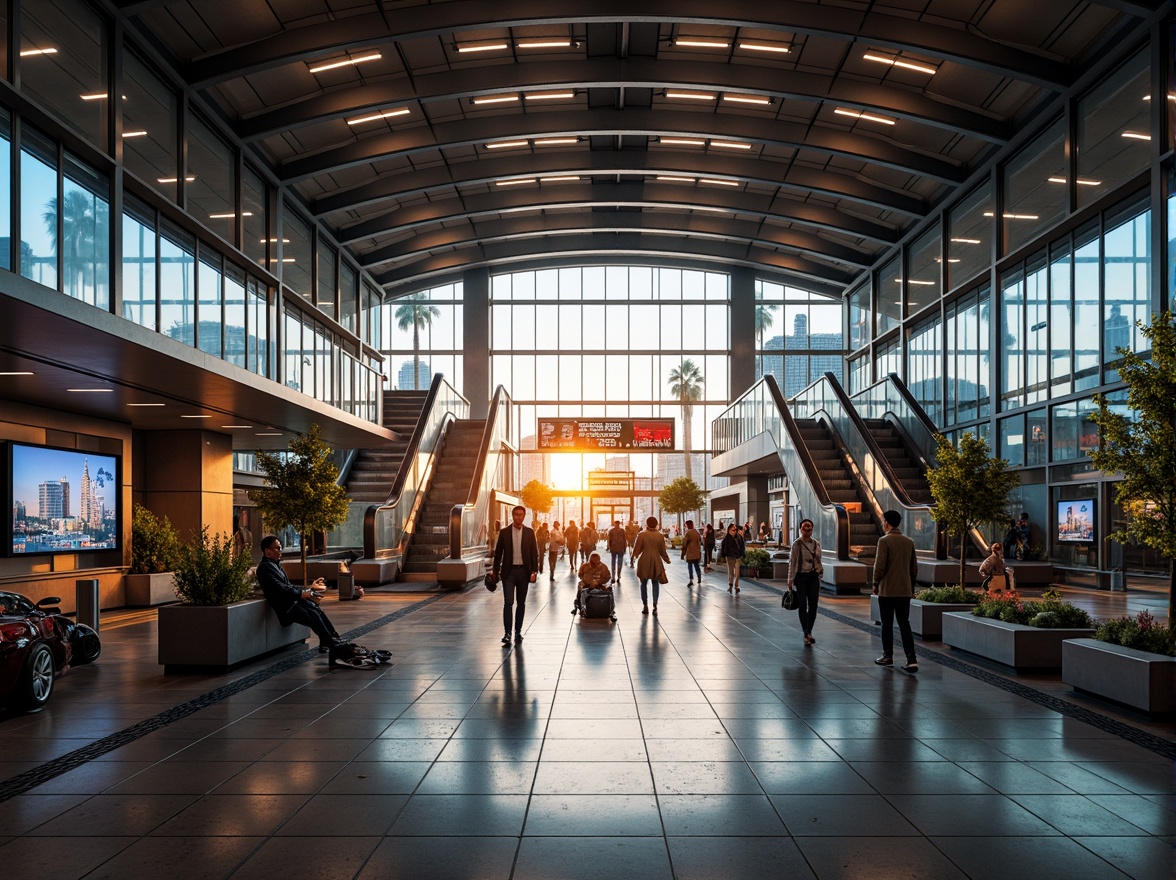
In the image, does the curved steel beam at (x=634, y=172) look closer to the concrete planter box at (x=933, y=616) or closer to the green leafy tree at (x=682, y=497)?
the green leafy tree at (x=682, y=497)

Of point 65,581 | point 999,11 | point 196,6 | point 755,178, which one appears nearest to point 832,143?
point 755,178

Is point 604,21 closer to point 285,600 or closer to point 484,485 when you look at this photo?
point 484,485

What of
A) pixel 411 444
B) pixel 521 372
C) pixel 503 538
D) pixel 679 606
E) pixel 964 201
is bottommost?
pixel 679 606

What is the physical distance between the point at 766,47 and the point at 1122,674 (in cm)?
1874

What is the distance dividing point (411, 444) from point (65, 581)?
1142 cm

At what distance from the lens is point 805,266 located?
1594 inches

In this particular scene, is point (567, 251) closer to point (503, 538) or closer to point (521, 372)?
point (521, 372)

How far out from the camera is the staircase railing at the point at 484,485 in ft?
72.6

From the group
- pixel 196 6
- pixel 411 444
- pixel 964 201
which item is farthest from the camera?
pixel 964 201

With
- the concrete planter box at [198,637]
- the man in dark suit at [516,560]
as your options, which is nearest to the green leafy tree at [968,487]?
the man in dark suit at [516,560]

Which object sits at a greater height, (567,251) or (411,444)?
(567,251)

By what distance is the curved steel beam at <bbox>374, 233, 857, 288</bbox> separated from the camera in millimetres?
40406

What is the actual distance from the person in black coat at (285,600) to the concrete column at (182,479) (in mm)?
9606

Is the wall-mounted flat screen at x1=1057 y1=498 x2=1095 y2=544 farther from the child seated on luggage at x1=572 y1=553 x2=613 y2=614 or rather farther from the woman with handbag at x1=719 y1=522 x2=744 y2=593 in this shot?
the child seated on luggage at x1=572 y1=553 x2=613 y2=614
